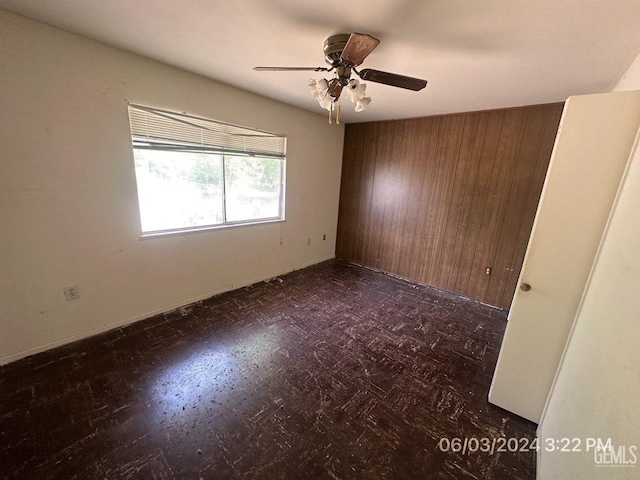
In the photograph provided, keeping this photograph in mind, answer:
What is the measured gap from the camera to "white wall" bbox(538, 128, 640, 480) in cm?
76

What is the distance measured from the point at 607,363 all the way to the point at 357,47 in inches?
71.3

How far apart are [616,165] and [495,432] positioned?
166cm

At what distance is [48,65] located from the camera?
1.76m

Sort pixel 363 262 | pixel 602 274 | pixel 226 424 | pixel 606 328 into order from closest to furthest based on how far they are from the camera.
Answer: pixel 606 328 → pixel 602 274 → pixel 226 424 → pixel 363 262

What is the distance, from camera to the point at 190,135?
2.54 m

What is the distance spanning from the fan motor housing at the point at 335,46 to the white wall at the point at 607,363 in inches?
63.8

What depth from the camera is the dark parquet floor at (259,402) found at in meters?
1.31

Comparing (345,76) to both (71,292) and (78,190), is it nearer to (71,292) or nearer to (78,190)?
(78,190)

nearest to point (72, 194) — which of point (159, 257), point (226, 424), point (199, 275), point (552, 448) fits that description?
point (159, 257)

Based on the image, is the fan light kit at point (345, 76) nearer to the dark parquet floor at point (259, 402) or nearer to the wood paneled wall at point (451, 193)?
the wood paneled wall at point (451, 193)

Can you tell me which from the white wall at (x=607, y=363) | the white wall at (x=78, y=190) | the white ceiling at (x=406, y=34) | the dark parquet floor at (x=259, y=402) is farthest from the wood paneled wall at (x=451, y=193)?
the white wall at (x=78, y=190)

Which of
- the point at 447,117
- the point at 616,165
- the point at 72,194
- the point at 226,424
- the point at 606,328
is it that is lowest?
the point at 226,424

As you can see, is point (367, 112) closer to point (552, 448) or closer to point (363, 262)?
point (363, 262)

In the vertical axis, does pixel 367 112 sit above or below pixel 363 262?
above
